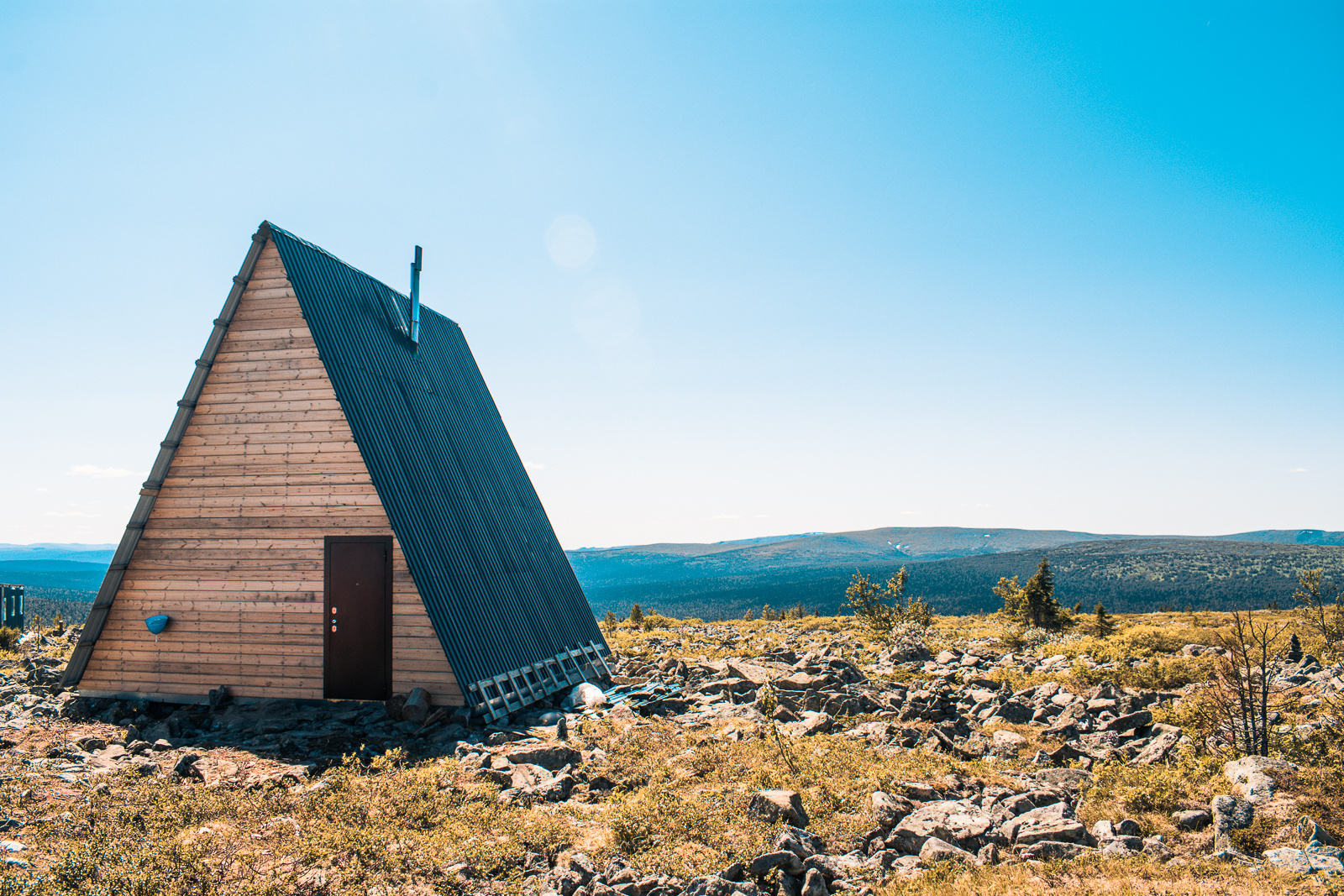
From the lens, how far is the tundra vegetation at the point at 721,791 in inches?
242

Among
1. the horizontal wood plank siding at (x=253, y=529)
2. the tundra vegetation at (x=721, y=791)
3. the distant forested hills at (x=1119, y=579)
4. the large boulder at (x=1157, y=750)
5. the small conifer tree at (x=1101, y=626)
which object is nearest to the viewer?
the tundra vegetation at (x=721, y=791)

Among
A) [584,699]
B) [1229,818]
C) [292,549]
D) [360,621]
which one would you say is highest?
[292,549]

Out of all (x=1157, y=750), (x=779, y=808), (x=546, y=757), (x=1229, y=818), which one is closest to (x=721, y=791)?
(x=779, y=808)

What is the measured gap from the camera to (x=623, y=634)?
27141 millimetres

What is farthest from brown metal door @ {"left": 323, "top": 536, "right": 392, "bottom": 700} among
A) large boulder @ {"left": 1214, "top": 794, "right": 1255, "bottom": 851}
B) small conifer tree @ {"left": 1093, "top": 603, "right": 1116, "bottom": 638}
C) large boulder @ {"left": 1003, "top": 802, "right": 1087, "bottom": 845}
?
small conifer tree @ {"left": 1093, "top": 603, "right": 1116, "bottom": 638}

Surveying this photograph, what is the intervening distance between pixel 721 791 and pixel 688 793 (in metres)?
0.41

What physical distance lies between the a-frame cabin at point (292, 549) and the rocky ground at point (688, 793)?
2.32ft

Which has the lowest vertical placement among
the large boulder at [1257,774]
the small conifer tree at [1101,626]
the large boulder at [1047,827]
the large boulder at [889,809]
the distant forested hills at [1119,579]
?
the distant forested hills at [1119,579]

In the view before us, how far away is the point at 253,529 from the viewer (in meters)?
12.9

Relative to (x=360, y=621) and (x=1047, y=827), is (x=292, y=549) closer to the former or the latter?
(x=360, y=621)

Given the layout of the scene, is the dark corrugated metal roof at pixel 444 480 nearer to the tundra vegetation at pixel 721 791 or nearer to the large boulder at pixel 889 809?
the tundra vegetation at pixel 721 791

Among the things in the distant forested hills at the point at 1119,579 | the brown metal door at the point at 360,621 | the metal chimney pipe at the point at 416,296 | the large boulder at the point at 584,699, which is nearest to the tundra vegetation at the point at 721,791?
the large boulder at the point at 584,699

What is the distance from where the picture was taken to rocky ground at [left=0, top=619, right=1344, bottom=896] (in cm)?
619

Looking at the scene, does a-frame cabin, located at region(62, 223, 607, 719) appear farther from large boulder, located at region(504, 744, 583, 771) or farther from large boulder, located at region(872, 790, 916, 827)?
large boulder, located at region(872, 790, 916, 827)
